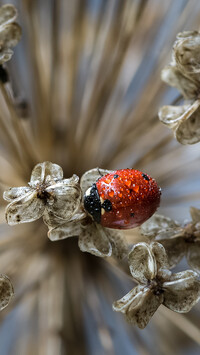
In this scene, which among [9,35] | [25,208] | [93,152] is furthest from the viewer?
[93,152]

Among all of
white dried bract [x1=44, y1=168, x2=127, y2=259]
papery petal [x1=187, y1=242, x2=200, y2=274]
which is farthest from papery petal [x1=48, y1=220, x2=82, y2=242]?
papery petal [x1=187, y1=242, x2=200, y2=274]

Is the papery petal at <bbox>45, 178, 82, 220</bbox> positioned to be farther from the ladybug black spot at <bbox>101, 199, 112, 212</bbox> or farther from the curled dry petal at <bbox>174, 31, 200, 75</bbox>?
the curled dry petal at <bbox>174, 31, 200, 75</bbox>

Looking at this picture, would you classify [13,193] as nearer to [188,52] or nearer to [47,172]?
[47,172]

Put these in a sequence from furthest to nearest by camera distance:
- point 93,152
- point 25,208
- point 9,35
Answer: point 93,152, point 9,35, point 25,208

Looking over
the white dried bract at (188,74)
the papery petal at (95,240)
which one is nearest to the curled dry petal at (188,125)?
the white dried bract at (188,74)

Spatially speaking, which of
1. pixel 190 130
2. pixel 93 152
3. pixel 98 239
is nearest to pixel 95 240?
pixel 98 239

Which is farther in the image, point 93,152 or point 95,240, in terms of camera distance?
point 93,152

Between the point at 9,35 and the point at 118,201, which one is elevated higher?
the point at 9,35

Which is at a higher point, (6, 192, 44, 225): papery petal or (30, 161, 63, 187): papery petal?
(30, 161, 63, 187): papery petal
